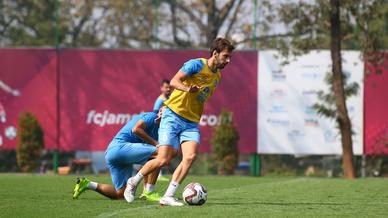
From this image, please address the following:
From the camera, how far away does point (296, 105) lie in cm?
2556

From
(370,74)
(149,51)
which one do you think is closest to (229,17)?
(149,51)

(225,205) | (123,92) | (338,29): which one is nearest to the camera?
(225,205)

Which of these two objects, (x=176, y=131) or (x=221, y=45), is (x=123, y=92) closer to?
(x=176, y=131)

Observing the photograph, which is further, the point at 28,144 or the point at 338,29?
the point at 28,144

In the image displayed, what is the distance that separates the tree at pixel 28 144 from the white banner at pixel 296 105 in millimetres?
6021

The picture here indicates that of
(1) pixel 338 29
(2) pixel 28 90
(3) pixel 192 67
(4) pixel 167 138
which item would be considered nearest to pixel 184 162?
(4) pixel 167 138

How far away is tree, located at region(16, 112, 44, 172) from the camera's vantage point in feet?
83.6

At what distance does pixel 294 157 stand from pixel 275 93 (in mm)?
1836

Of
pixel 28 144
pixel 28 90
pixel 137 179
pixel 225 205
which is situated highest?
pixel 28 90

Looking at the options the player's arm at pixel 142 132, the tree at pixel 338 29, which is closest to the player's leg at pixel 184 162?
the player's arm at pixel 142 132

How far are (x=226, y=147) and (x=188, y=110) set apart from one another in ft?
46.6

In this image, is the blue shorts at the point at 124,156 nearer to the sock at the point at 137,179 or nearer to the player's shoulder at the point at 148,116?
the player's shoulder at the point at 148,116

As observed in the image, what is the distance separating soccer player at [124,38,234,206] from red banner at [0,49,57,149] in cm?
1548

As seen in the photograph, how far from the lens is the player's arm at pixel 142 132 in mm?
12328
